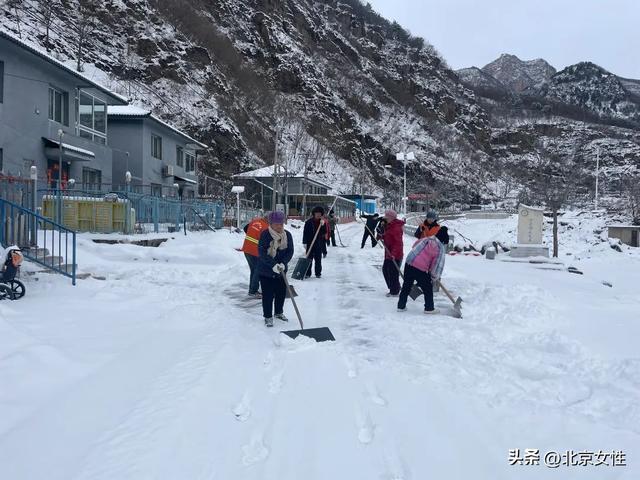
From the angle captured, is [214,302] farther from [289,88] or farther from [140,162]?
[289,88]

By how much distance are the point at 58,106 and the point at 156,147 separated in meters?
9.45

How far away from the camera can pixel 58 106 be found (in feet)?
71.8

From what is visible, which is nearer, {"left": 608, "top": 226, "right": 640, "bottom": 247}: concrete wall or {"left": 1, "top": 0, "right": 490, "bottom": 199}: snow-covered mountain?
{"left": 608, "top": 226, "right": 640, "bottom": 247}: concrete wall

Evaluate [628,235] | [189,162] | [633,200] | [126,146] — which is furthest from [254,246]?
[189,162]

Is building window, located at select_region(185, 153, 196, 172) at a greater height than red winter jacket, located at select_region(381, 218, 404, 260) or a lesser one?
greater

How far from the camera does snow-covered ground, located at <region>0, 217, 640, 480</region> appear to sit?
11.2ft

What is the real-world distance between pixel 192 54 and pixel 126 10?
911cm

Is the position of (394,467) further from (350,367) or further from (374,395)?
(350,367)

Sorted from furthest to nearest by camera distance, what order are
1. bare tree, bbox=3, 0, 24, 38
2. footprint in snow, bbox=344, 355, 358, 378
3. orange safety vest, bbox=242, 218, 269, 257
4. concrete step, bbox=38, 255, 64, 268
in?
1. bare tree, bbox=3, 0, 24, 38
2. orange safety vest, bbox=242, 218, 269, 257
3. concrete step, bbox=38, 255, 64, 268
4. footprint in snow, bbox=344, 355, 358, 378

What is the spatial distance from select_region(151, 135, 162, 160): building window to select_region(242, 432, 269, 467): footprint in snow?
95.3 feet

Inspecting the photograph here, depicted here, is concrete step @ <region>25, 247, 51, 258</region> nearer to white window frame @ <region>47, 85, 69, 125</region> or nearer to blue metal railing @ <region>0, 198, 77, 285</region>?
blue metal railing @ <region>0, 198, 77, 285</region>

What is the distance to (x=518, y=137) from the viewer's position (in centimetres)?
13662

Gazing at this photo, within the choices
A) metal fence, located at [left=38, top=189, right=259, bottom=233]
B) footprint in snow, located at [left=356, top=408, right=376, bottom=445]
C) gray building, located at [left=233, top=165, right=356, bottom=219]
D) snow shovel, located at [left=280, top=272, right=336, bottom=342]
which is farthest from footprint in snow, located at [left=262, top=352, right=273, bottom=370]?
gray building, located at [left=233, top=165, right=356, bottom=219]

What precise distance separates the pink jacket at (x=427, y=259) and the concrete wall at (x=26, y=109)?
49.8ft
